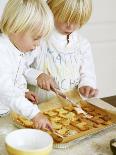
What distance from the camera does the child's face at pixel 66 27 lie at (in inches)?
52.9

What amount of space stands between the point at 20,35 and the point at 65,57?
1.25 ft

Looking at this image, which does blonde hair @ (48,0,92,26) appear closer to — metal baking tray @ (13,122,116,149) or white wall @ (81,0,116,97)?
metal baking tray @ (13,122,116,149)

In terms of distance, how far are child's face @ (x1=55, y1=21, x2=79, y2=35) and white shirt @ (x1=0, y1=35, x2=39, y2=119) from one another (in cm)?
24

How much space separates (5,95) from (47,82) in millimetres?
224

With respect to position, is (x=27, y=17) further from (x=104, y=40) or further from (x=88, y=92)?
(x=104, y=40)

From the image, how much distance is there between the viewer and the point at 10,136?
85cm

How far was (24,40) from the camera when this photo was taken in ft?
3.66

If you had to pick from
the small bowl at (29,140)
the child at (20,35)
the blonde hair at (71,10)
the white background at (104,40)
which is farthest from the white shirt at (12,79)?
the white background at (104,40)

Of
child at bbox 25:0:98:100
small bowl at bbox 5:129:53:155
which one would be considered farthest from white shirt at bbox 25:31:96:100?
small bowl at bbox 5:129:53:155

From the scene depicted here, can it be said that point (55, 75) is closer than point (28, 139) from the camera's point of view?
No

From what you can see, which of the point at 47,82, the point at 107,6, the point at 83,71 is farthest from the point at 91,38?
the point at 47,82

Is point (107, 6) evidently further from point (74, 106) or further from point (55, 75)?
point (74, 106)

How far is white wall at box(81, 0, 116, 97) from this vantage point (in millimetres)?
2239

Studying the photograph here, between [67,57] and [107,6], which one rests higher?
[107,6]
